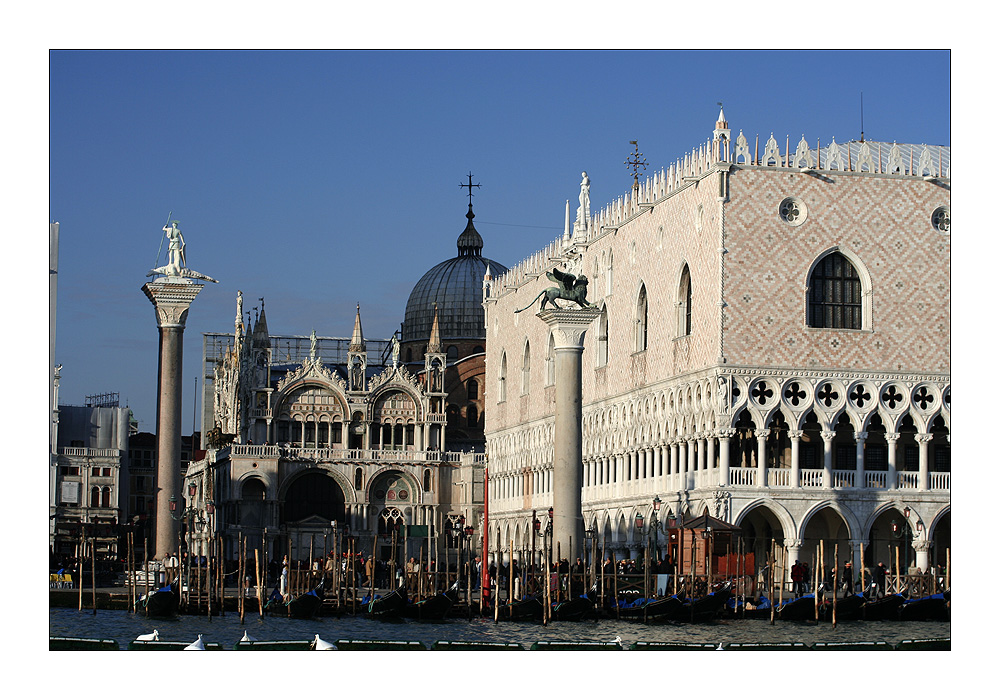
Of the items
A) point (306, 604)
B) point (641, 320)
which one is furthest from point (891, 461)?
point (306, 604)

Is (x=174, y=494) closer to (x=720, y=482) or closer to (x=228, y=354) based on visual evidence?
(x=720, y=482)

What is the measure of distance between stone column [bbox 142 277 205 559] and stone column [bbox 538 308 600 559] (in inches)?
319

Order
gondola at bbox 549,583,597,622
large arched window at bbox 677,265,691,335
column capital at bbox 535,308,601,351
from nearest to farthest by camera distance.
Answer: gondola at bbox 549,583,597,622 → column capital at bbox 535,308,601,351 → large arched window at bbox 677,265,691,335

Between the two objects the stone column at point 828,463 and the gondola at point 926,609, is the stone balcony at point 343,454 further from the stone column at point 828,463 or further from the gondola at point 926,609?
the gondola at point 926,609

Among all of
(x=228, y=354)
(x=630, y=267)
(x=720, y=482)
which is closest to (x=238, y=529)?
(x=228, y=354)

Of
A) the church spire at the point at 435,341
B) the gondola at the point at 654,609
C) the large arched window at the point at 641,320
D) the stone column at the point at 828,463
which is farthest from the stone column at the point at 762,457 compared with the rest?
the church spire at the point at 435,341

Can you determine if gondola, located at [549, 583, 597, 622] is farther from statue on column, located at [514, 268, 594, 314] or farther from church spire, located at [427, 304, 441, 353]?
church spire, located at [427, 304, 441, 353]

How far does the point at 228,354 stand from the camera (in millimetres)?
63438

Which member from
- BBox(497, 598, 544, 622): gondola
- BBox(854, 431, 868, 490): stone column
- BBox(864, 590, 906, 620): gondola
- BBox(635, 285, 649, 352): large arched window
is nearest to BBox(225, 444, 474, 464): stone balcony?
BBox(635, 285, 649, 352): large arched window

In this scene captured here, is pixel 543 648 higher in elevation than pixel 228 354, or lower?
lower

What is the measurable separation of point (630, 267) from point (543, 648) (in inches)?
785

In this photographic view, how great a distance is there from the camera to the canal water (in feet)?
88.3

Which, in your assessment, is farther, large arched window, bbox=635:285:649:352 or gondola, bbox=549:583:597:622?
large arched window, bbox=635:285:649:352

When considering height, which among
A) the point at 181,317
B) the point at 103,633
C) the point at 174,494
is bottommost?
the point at 103,633
